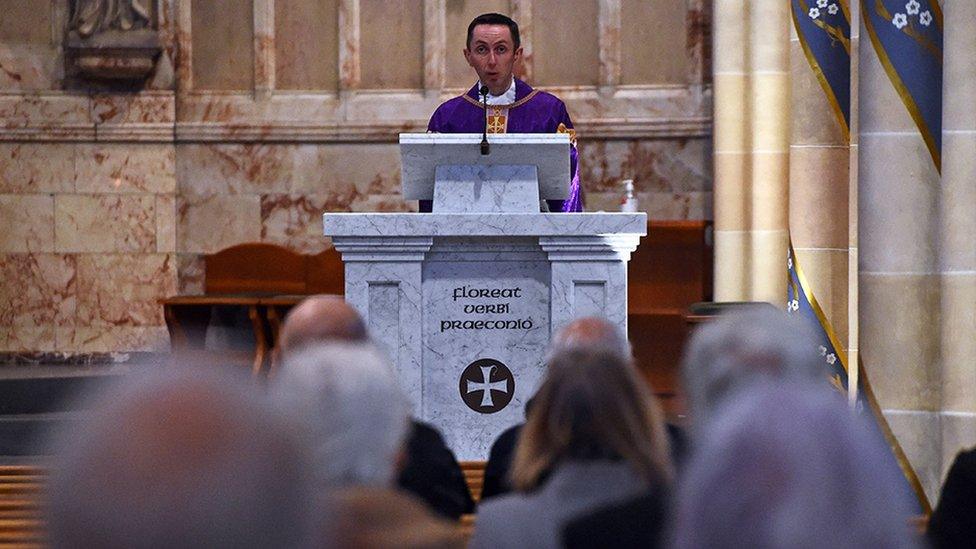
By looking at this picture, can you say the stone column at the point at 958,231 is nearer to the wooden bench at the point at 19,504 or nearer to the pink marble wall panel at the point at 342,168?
the wooden bench at the point at 19,504

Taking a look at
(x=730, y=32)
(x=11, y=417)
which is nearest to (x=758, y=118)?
(x=730, y=32)

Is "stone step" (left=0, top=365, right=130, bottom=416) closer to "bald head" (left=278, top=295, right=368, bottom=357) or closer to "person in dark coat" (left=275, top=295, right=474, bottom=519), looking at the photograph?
"person in dark coat" (left=275, top=295, right=474, bottom=519)

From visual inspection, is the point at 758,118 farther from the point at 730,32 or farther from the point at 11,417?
the point at 11,417

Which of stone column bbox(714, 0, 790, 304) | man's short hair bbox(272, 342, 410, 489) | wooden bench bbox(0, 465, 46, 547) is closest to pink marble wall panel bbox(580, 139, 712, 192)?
stone column bbox(714, 0, 790, 304)

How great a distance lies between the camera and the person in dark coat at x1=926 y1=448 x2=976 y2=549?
127 inches

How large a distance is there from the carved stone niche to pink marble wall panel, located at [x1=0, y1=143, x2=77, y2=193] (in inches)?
25.5

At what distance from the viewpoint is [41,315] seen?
12680 millimetres

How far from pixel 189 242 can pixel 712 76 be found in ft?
14.2

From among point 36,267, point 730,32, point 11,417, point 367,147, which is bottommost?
point 11,417

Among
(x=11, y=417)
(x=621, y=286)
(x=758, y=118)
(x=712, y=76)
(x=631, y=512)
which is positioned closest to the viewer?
(x=631, y=512)

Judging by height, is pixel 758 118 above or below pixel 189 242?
above

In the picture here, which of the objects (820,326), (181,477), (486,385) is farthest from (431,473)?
(820,326)

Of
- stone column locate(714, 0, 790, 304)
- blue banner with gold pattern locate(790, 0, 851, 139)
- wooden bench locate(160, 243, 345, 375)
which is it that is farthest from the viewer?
wooden bench locate(160, 243, 345, 375)

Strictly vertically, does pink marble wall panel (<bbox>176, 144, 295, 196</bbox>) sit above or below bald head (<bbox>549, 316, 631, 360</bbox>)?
above
